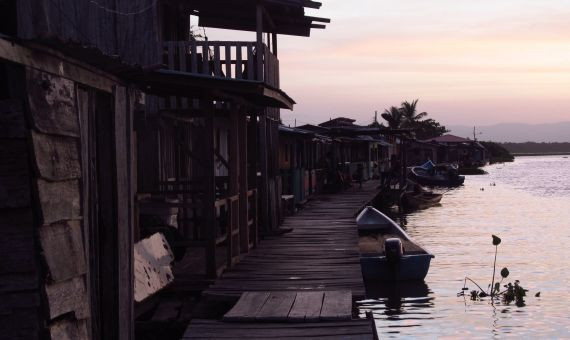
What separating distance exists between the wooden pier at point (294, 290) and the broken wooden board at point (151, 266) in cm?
64

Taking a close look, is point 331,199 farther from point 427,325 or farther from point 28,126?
point 28,126

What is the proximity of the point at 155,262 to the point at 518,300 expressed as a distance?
31.3ft

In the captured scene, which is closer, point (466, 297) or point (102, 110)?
point (102, 110)

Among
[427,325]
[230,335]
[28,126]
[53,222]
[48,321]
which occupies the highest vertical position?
[28,126]

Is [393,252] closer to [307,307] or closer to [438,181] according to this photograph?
[307,307]

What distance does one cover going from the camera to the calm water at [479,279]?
14133 millimetres

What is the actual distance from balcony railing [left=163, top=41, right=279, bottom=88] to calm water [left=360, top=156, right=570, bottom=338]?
18.2ft

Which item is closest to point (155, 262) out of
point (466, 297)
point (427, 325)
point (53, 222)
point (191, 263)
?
point (191, 263)

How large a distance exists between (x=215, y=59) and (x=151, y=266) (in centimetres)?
707

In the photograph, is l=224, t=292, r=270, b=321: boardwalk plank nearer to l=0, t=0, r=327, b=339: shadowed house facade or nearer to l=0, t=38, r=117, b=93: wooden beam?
l=0, t=0, r=327, b=339: shadowed house facade

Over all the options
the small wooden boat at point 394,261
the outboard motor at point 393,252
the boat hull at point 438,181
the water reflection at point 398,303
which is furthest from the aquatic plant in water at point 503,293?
the boat hull at point 438,181

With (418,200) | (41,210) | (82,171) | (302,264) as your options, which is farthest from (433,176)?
(41,210)

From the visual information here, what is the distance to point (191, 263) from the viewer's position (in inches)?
A: 488

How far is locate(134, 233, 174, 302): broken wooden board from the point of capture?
27.7ft
